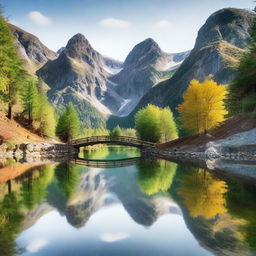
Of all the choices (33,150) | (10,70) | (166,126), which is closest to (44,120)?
(33,150)

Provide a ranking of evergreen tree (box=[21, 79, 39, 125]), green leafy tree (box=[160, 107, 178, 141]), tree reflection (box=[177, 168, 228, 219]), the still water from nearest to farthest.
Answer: the still water, tree reflection (box=[177, 168, 228, 219]), evergreen tree (box=[21, 79, 39, 125]), green leafy tree (box=[160, 107, 178, 141])

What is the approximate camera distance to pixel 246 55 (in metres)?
51.1

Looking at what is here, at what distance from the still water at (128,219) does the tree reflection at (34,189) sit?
7 centimetres

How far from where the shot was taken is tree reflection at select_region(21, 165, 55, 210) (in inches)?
798

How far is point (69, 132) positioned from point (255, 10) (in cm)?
6799

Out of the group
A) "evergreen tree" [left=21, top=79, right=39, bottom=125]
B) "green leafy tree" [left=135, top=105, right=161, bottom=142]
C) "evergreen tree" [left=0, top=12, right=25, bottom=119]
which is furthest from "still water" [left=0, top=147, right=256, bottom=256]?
"green leafy tree" [left=135, top=105, right=161, bottom=142]

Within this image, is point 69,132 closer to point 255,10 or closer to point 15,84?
point 15,84

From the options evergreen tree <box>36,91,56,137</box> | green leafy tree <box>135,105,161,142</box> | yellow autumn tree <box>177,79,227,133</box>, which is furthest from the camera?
green leafy tree <box>135,105,161,142</box>

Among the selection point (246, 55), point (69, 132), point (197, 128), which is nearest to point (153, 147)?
point (197, 128)

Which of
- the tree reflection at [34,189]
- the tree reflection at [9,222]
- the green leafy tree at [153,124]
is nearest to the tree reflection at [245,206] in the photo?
the tree reflection at [9,222]

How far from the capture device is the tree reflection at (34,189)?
798 inches

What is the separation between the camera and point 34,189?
24719mm

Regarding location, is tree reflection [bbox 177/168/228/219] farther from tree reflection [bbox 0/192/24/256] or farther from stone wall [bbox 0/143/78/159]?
stone wall [bbox 0/143/78/159]

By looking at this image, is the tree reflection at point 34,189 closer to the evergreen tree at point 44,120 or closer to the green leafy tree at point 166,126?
the evergreen tree at point 44,120
